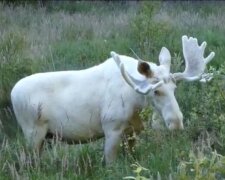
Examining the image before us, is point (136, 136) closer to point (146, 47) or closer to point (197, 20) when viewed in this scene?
point (146, 47)

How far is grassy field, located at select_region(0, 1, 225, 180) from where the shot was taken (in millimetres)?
5426

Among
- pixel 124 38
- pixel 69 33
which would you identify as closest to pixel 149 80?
pixel 124 38

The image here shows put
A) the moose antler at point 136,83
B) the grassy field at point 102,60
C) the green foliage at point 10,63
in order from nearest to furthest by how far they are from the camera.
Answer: the grassy field at point 102,60 < the moose antler at point 136,83 < the green foliage at point 10,63

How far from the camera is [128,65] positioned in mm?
6102

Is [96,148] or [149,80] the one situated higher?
[149,80]

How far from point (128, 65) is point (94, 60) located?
448 cm

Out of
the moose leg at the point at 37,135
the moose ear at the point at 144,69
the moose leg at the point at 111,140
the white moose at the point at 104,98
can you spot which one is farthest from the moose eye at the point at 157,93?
the moose leg at the point at 37,135

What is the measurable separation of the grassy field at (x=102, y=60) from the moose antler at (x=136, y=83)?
0.18 meters

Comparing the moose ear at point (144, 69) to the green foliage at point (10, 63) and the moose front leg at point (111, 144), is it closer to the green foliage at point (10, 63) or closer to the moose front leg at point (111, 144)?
the moose front leg at point (111, 144)

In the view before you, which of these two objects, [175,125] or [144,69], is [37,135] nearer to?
[144,69]

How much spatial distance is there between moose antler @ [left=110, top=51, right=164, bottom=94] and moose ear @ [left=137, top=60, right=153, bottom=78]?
0.24ft

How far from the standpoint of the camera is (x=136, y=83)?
18.9ft

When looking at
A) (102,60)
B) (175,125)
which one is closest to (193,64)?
(175,125)

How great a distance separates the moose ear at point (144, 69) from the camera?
577cm
